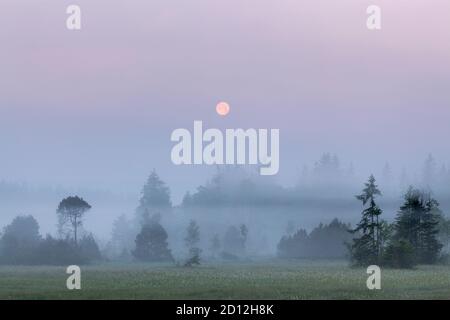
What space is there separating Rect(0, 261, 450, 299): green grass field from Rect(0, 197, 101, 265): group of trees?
1370 millimetres

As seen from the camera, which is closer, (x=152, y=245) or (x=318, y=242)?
(x=152, y=245)

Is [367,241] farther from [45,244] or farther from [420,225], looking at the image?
[45,244]

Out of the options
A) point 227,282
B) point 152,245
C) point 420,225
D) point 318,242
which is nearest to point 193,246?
point 152,245

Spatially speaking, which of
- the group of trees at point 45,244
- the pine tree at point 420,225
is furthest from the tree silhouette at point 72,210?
the pine tree at point 420,225

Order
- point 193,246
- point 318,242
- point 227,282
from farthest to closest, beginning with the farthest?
point 318,242 < point 193,246 < point 227,282

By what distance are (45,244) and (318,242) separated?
17133 mm

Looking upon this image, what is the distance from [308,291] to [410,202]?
1525cm

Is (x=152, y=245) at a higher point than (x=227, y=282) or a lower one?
higher

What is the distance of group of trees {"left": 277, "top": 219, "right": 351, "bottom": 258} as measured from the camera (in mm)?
53500

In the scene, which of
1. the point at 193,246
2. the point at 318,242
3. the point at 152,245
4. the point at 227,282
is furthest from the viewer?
the point at 318,242

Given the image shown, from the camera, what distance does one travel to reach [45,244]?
187 ft

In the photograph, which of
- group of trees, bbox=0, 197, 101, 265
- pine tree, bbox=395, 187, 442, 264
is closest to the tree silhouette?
group of trees, bbox=0, 197, 101, 265

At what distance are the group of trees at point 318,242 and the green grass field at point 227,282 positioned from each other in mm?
771
